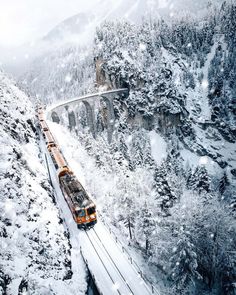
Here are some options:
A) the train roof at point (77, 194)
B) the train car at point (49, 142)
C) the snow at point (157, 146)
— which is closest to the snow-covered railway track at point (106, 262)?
the train roof at point (77, 194)

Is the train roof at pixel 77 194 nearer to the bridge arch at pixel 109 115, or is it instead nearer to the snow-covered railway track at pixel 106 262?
the snow-covered railway track at pixel 106 262

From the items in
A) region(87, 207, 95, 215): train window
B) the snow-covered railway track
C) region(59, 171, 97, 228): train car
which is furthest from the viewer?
region(87, 207, 95, 215): train window

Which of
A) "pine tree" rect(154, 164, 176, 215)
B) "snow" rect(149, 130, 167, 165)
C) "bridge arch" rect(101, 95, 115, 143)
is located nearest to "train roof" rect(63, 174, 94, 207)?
"pine tree" rect(154, 164, 176, 215)

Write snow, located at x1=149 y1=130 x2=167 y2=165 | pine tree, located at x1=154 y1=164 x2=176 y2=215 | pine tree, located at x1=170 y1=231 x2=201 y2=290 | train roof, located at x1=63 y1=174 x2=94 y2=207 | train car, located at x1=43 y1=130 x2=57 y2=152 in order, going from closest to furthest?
1. pine tree, located at x1=170 y1=231 x2=201 y2=290
2. train roof, located at x1=63 y1=174 x2=94 y2=207
3. train car, located at x1=43 y1=130 x2=57 y2=152
4. pine tree, located at x1=154 y1=164 x2=176 y2=215
5. snow, located at x1=149 y1=130 x2=167 y2=165

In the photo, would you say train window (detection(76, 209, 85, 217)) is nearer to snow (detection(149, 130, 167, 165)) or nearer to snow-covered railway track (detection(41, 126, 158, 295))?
snow-covered railway track (detection(41, 126, 158, 295))

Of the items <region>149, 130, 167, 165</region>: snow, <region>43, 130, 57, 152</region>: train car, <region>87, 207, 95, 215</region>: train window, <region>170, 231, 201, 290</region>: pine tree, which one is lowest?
<region>149, 130, 167, 165</region>: snow

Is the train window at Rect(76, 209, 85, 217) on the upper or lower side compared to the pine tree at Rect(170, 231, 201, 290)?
upper

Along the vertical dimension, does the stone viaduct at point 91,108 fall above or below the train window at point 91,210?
above

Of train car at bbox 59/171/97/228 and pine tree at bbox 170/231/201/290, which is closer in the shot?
pine tree at bbox 170/231/201/290

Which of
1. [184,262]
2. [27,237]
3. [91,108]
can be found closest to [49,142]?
[27,237]
